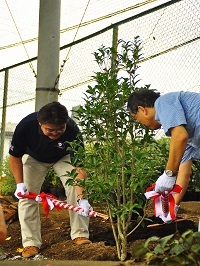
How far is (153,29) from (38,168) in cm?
217

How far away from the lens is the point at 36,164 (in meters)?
6.06

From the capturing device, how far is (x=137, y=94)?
14.0 ft

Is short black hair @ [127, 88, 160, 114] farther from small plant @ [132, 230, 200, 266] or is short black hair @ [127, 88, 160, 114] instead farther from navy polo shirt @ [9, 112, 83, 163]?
navy polo shirt @ [9, 112, 83, 163]

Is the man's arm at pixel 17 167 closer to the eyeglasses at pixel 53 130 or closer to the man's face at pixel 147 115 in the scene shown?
the eyeglasses at pixel 53 130

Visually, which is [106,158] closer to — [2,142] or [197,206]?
[197,206]

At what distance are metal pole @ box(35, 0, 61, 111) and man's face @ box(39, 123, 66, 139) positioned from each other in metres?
1.47

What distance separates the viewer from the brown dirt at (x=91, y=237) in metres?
5.34

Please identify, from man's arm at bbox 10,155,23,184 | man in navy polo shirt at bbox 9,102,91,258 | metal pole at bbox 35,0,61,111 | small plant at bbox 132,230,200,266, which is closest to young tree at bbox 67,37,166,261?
man in navy polo shirt at bbox 9,102,91,258

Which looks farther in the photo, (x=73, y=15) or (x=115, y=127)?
(x=73, y=15)

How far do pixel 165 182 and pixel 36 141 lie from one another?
2030mm

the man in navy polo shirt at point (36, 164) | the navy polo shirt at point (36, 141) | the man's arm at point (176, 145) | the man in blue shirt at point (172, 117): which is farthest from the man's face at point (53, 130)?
the man's arm at point (176, 145)

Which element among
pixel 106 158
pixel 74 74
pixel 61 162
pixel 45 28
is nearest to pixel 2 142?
pixel 74 74

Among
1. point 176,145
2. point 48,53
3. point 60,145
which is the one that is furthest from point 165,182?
point 48,53

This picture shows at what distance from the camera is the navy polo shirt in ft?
18.8
